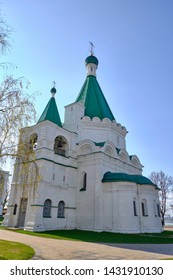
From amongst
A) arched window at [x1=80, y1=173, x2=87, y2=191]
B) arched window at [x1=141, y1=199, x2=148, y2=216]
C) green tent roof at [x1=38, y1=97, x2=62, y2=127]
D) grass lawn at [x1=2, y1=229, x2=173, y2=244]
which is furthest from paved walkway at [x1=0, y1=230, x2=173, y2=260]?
green tent roof at [x1=38, y1=97, x2=62, y2=127]

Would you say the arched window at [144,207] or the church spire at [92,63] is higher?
the church spire at [92,63]

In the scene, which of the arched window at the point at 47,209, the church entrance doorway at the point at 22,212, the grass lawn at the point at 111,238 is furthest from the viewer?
the church entrance doorway at the point at 22,212

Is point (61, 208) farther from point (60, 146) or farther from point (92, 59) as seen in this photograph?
point (92, 59)

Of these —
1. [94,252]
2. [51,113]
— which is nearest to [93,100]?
[51,113]

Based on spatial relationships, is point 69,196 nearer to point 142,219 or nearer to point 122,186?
point 122,186

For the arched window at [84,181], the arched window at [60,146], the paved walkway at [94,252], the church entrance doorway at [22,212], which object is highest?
the arched window at [60,146]

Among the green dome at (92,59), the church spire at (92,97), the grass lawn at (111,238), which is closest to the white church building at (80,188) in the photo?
the church spire at (92,97)

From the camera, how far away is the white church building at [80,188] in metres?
18.9

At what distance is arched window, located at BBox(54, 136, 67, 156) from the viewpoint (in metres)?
22.3

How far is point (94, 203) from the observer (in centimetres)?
2008

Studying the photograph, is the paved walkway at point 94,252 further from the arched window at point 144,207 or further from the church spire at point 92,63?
the church spire at point 92,63

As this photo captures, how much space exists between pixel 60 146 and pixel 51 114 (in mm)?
3699
